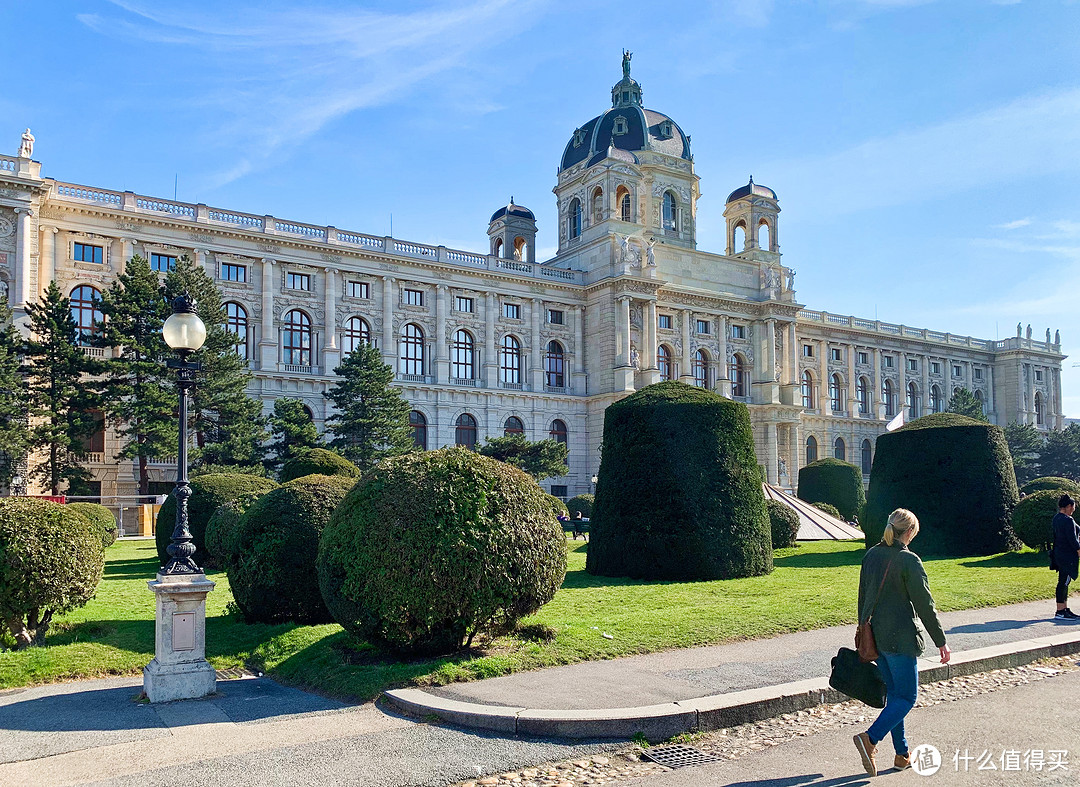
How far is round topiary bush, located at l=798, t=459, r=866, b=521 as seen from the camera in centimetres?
3762

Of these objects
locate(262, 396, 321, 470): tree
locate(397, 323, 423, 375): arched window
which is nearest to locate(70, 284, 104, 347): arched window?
locate(262, 396, 321, 470): tree

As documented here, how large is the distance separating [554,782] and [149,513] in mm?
31345

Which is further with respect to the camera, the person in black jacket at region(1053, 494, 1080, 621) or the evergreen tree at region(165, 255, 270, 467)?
the evergreen tree at region(165, 255, 270, 467)

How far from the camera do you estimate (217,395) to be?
37.4m

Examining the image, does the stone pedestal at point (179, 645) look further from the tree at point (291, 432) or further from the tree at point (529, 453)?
the tree at point (529, 453)

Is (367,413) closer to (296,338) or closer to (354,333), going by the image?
(296,338)

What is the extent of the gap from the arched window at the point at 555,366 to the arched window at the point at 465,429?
6760 millimetres

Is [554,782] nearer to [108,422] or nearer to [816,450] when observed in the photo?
[108,422]

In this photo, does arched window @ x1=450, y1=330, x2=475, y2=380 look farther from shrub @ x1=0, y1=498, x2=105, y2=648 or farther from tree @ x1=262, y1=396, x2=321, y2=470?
shrub @ x1=0, y1=498, x2=105, y2=648

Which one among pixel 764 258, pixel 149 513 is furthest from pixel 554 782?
pixel 764 258

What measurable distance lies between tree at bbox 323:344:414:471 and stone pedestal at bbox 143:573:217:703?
101 feet

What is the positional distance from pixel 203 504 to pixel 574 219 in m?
47.2

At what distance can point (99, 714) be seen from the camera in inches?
318

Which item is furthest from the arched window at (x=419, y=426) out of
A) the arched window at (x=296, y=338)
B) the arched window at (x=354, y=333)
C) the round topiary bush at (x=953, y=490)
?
the round topiary bush at (x=953, y=490)
